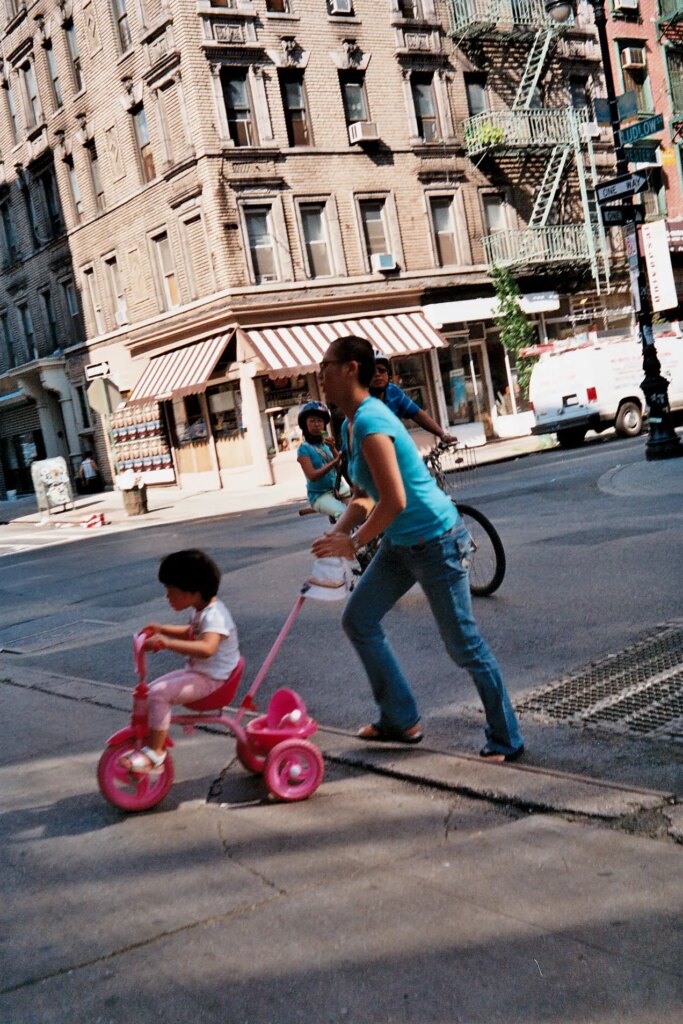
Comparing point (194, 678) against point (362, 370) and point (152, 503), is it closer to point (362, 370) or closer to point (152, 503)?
point (362, 370)

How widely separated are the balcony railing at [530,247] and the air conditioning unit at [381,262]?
368cm

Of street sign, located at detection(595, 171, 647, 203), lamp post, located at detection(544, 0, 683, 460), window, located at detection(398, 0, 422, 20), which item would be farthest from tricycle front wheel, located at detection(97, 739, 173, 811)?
window, located at detection(398, 0, 422, 20)

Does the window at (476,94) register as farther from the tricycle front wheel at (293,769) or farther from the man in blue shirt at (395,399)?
the tricycle front wheel at (293,769)

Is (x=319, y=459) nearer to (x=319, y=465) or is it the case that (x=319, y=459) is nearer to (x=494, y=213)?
(x=319, y=465)

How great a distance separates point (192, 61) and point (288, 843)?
86.2ft

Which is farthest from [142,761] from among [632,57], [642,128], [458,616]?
[632,57]

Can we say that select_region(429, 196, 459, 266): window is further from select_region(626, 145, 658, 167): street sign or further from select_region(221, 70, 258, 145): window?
select_region(626, 145, 658, 167): street sign

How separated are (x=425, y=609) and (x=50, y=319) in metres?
31.9

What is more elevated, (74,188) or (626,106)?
(74,188)

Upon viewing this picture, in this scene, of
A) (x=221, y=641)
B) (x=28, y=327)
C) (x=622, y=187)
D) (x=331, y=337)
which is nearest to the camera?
(x=221, y=641)

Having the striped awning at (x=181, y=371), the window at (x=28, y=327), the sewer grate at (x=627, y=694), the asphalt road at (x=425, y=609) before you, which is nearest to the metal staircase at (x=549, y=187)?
the striped awning at (x=181, y=371)

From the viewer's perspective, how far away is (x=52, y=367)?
119 feet

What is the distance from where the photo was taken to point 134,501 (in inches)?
983

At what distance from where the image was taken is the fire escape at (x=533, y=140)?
31203 millimetres
